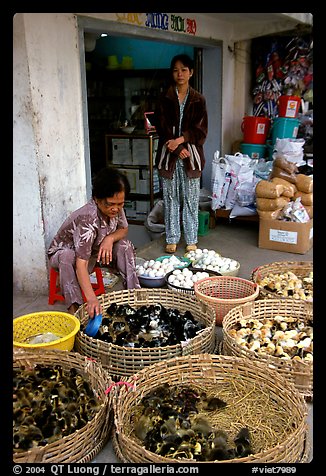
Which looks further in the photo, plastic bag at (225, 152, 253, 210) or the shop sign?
plastic bag at (225, 152, 253, 210)

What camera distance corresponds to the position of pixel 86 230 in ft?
10.1

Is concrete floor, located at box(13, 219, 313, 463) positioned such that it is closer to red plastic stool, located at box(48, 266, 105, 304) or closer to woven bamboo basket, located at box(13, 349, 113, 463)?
red plastic stool, located at box(48, 266, 105, 304)

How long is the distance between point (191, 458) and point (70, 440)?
50 cm

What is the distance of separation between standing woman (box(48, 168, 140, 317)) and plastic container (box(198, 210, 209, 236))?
2.18 meters

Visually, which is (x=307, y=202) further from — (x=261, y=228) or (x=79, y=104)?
(x=79, y=104)

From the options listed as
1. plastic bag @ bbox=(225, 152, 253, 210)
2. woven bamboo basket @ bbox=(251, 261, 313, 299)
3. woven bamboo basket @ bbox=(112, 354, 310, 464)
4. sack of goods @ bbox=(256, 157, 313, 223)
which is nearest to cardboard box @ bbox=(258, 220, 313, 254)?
sack of goods @ bbox=(256, 157, 313, 223)

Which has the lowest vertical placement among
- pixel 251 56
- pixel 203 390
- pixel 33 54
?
pixel 203 390

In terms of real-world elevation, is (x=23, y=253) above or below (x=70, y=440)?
above

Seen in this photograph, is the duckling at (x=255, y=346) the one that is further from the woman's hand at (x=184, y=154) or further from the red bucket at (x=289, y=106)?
the red bucket at (x=289, y=106)

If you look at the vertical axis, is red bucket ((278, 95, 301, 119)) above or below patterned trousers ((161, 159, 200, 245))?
above

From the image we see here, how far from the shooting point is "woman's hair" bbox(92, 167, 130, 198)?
2998mm

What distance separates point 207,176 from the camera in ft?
22.2
